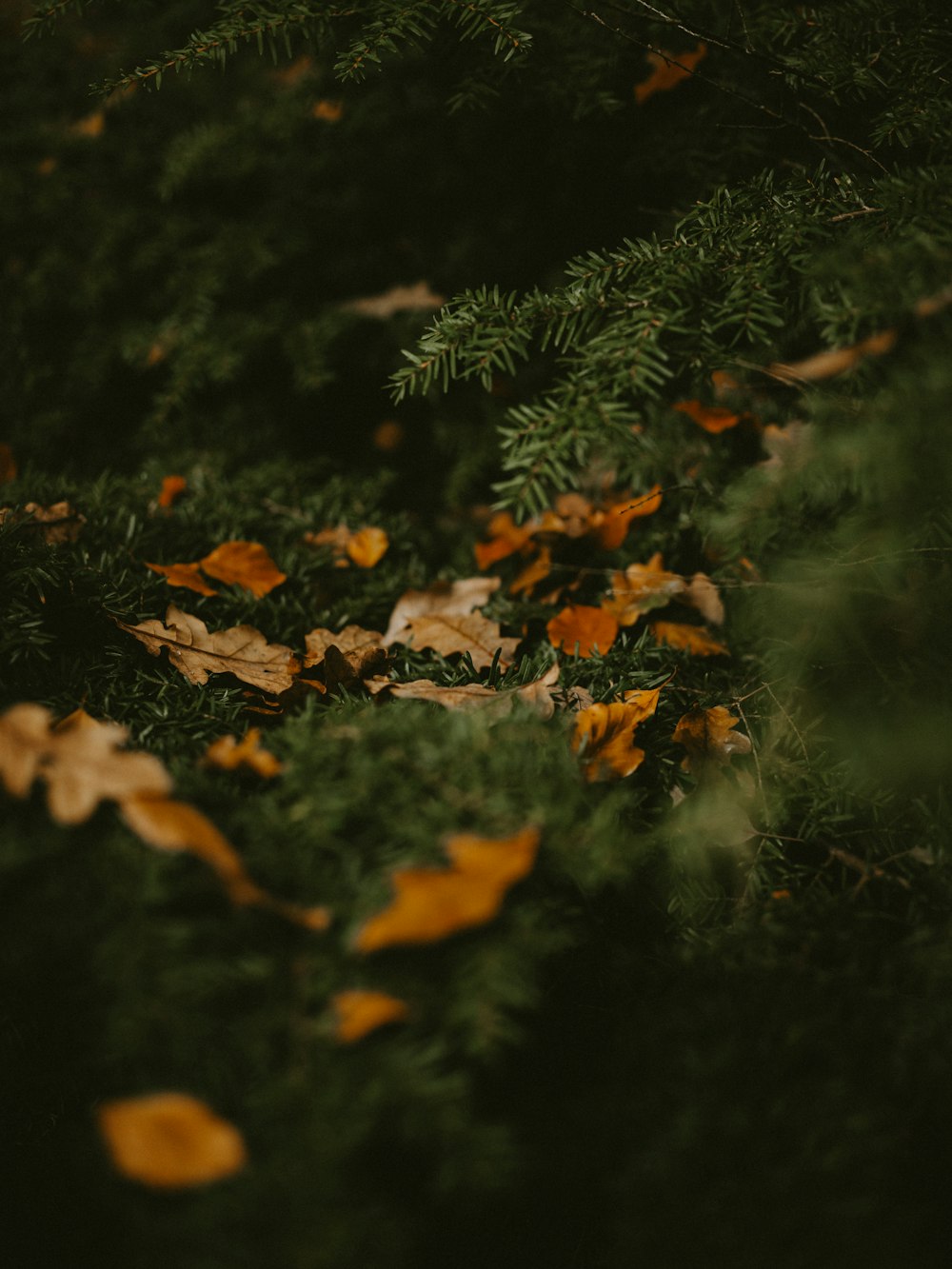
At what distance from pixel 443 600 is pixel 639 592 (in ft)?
1.78

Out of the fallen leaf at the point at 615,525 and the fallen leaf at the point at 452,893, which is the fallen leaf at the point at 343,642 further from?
the fallen leaf at the point at 452,893

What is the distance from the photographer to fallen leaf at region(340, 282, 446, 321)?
2.41 meters

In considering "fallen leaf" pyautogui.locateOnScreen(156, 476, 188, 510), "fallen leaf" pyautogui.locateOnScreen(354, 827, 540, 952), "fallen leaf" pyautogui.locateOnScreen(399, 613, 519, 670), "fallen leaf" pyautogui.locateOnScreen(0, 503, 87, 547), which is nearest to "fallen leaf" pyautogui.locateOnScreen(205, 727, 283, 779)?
"fallen leaf" pyautogui.locateOnScreen(354, 827, 540, 952)

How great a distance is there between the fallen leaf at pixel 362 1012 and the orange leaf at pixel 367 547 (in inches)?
58.0

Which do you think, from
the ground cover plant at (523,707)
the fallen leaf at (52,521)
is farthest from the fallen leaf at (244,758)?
the fallen leaf at (52,521)

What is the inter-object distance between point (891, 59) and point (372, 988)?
1823 mm

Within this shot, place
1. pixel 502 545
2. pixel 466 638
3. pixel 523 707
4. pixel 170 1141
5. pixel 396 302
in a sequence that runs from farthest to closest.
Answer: pixel 396 302 < pixel 502 545 < pixel 466 638 < pixel 523 707 < pixel 170 1141

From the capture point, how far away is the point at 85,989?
900mm

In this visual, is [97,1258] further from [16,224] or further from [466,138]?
[16,224]

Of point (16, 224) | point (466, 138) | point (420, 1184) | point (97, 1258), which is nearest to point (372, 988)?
point (420, 1184)

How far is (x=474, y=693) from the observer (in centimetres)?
145

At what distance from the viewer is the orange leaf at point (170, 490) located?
7.19 feet

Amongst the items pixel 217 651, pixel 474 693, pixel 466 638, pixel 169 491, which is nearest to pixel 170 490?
pixel 169 491

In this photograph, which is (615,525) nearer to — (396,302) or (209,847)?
(396,302)
